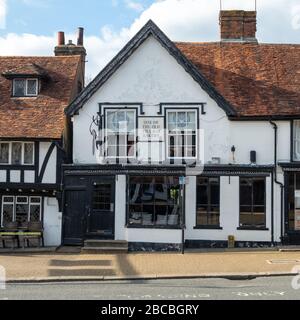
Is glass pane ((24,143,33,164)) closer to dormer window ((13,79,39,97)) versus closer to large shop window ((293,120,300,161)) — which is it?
dormer window ((13,79,39,97))

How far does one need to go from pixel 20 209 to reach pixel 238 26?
43.3 ft

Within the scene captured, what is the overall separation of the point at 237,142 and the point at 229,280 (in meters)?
7.98

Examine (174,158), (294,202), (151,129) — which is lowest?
(294,202)

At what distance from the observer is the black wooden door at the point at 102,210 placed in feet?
73.3

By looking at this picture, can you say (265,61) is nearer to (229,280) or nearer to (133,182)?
(133,182)

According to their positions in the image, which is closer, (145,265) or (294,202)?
(145,265)

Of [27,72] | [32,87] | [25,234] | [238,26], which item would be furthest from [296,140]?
[27,72]

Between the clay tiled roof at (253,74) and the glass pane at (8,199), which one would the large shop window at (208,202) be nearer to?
the clay tiled roof at (253,74)

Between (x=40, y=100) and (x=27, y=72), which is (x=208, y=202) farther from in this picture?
(x=27, y=72)

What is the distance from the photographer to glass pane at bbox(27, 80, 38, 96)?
2525 centimetres

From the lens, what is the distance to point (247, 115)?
22.1m

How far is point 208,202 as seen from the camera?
22094 mm

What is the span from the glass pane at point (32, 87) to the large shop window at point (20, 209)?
4.81m

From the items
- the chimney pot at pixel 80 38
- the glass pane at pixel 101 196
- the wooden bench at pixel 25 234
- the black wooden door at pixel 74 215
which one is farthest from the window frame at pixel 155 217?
the chimney pot at pixel 80 38
